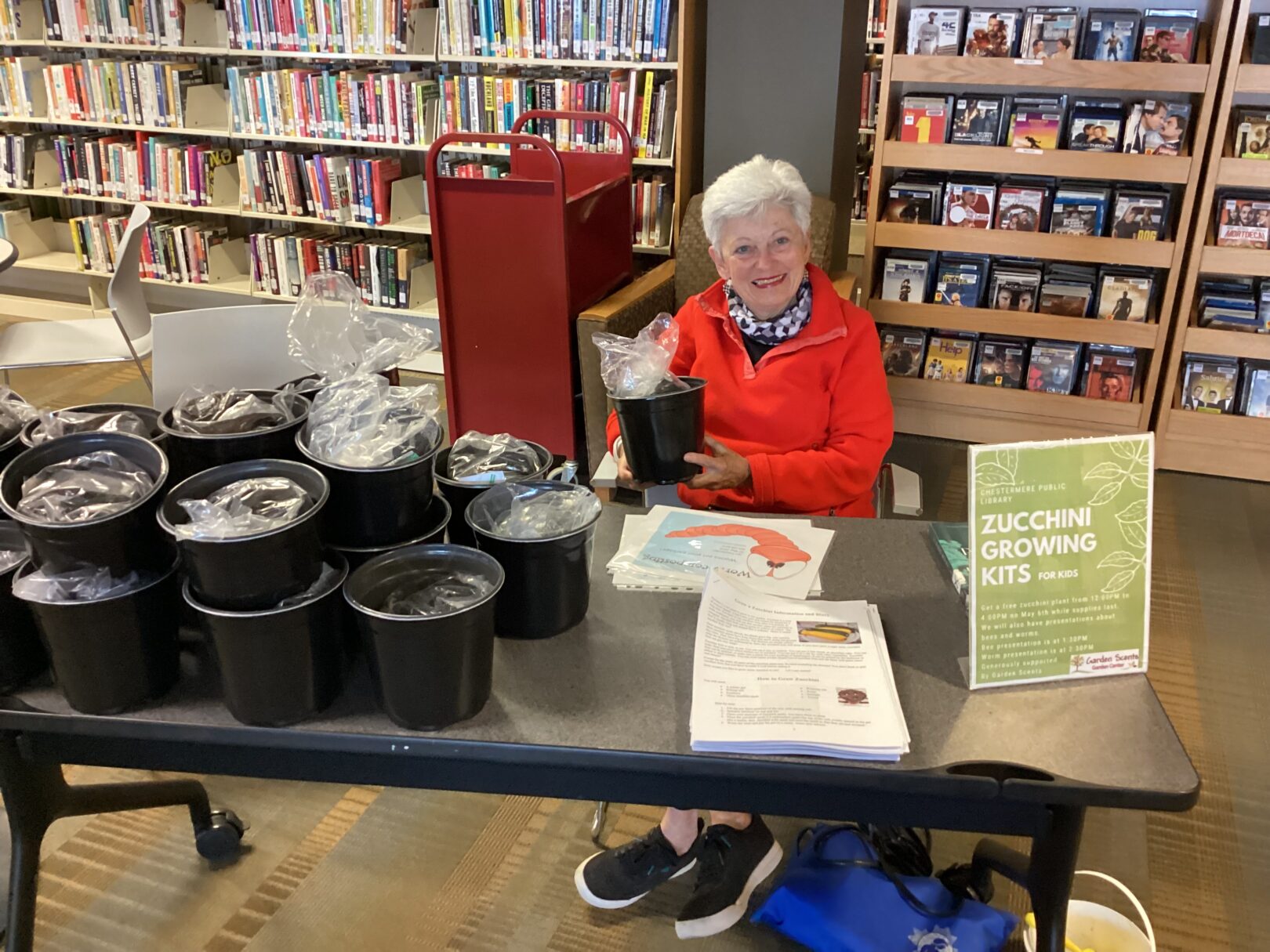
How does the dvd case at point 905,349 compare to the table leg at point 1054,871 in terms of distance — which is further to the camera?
the dvd case at point 905,349

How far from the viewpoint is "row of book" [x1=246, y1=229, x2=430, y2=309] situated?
14.1 feet

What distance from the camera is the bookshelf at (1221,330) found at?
2.92m

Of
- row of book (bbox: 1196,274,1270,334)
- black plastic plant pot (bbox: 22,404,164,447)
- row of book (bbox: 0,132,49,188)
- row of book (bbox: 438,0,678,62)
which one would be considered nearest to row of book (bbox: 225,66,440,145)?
row of book (bbox: 438,0,678,62)

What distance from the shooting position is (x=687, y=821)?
1.69 metres

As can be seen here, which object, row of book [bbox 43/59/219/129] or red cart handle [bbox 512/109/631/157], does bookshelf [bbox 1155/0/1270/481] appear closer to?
red cart handle [bbox 512/109/631/157]

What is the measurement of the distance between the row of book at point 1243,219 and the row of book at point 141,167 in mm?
4043

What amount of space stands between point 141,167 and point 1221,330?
4524 mm

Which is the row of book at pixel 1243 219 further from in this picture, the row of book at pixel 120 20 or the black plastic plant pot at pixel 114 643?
the row of book at pixel 120 20

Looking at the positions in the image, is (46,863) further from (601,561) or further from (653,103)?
(653,103)

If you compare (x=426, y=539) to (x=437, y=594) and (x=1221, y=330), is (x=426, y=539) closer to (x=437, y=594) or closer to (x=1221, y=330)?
(x=437, y=594)

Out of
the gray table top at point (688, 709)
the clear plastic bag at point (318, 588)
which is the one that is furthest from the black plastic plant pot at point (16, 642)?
the clear plastic bag at point (318, 588)

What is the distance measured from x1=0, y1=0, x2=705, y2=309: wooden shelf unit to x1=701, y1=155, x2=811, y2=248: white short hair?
176cm

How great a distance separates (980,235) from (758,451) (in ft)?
6.17

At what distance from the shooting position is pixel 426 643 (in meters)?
0.94
